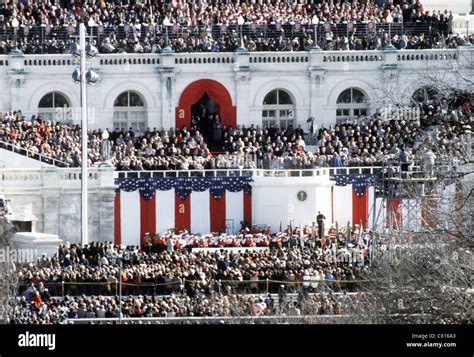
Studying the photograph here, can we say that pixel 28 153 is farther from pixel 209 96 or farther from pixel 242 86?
pixel 242 86

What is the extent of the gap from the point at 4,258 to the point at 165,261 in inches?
317

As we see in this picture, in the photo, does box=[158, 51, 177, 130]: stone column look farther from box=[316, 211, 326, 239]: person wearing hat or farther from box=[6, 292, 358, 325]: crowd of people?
box=[6, 292, 358, 325]: crowd of people

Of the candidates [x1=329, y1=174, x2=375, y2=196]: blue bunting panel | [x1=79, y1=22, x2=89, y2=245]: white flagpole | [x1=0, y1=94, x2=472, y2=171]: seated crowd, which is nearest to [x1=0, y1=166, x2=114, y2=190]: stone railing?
[x1=0, y1=94, x2=472, y2=171]: seated crowd

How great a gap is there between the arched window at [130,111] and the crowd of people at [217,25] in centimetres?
327

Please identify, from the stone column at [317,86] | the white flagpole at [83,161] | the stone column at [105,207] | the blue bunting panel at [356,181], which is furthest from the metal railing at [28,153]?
the stone column at [317,86]

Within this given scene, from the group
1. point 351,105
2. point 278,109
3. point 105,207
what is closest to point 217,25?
point 278,109

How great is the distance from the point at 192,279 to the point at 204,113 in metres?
36.2

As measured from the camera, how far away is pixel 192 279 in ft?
263

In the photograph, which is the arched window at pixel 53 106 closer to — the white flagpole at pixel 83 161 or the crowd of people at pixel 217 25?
the crowd of people at pixel 217 25

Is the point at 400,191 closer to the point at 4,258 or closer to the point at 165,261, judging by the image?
the point at 165,261

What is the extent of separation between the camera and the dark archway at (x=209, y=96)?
11512 cm

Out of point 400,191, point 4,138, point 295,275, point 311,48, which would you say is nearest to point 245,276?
point 295,275

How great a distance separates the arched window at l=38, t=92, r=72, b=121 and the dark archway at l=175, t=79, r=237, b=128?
7326 millimetres

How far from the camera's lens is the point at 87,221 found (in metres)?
102
